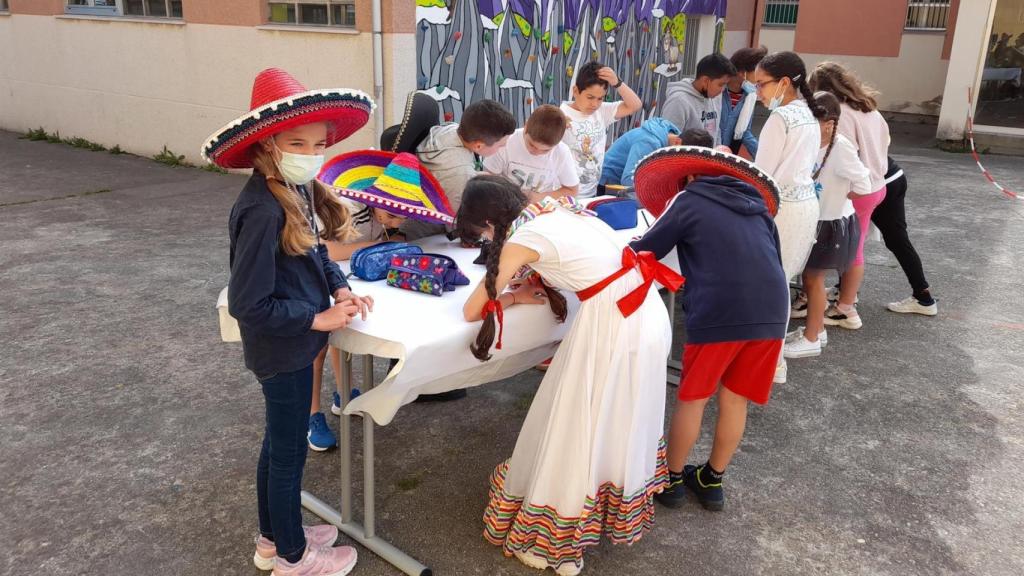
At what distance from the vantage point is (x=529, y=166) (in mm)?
4008

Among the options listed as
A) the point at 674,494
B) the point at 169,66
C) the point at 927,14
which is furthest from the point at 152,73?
the point at 927,14

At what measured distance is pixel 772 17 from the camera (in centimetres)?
1727

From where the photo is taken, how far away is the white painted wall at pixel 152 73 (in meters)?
7.52

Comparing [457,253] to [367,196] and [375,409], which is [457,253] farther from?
[375,409]

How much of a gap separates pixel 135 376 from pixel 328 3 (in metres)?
4.83

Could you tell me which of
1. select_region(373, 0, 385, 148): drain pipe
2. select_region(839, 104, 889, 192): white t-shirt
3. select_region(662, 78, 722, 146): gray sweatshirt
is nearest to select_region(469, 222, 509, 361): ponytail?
select_region(839, 104, 889, 192): white t-shirt

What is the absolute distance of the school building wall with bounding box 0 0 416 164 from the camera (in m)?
7.24

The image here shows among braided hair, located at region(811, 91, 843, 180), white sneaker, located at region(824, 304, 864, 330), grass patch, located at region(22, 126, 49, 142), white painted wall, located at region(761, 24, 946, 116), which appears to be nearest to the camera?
braided hair, located at region(811, 91, 843, 180)

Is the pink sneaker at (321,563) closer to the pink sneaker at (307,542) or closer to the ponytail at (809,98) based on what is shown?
the pink sneaker at (307,542)

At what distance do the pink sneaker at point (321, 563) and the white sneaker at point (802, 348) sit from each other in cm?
280

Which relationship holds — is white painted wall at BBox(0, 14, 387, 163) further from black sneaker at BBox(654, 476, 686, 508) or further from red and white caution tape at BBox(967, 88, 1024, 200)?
red and white caution tape at BBox(967, 88, 1024, 200)

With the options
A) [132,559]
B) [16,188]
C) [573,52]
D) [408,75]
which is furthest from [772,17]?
[132,559]

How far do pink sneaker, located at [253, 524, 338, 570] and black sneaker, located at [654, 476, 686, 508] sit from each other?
1234 millimetres

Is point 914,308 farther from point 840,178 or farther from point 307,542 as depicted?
point 307,542
